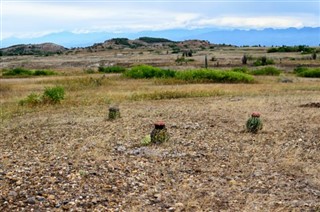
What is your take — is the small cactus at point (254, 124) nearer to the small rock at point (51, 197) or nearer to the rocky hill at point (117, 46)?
the small rock at point (51, 197)

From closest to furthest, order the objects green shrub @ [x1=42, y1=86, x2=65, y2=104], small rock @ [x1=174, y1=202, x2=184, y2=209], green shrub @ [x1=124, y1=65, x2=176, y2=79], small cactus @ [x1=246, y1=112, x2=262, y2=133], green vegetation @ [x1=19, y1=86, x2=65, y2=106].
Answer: small rock @ [x1=174, y1=202, x2=184, y2=209]
small cactus @ [x1=246, y1=112, x2=262, y2=133]
green vegetation @ [x1=19, y1=86, x2=65, y2=106]
green shrub @ [x1=42, y1=86, x2=65, y2=104]
green shrub @ [x1=124, y1=65, x2=176, y2=79]

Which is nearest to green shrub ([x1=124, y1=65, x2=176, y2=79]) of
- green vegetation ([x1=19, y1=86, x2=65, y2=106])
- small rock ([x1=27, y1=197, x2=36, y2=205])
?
green vegetation ([x1=19, y1=86, x2=65, y2=106])

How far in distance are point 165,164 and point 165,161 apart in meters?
0.26

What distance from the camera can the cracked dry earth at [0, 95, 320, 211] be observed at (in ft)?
28.8

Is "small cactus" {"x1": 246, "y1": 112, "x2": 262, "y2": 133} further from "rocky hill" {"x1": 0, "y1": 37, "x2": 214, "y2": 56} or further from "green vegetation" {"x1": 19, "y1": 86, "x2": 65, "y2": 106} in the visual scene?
"rocky hill" {"x1": 0, "y1": 37, "x2": 214, "y2": 56}

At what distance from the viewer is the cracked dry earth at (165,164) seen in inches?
346

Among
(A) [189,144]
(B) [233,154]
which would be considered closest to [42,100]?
(A) [189,144]

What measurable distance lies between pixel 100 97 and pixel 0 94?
8172 mm

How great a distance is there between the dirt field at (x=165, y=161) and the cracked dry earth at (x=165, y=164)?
0.02m

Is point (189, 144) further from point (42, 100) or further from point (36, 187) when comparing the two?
point (42, 100)

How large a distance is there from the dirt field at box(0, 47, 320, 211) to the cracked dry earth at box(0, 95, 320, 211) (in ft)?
0.07

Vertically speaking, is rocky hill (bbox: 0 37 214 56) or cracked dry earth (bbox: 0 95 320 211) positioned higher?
rocky hill (bbox: 0 37 214 56)

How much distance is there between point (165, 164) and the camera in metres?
11.2

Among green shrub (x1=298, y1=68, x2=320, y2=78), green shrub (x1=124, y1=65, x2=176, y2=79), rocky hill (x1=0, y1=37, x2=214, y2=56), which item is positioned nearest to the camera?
green shrub (x1=298, y1=68, x2=320, y2=78)
